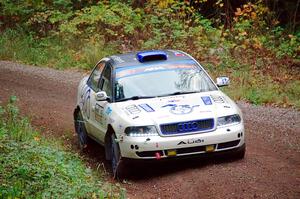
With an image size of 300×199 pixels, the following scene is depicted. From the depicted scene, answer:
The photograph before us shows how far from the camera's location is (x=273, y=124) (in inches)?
498

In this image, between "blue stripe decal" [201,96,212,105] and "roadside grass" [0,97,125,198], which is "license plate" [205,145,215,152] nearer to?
"blue stripe decal" [201,96,212,105]

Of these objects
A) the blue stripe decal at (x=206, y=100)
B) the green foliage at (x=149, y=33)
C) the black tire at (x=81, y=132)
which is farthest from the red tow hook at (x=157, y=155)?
the green foliage at (x=149, y=33)

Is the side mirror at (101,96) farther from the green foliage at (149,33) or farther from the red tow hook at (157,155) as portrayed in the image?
the green foliage at (149,33)

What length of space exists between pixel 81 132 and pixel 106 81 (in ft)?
5.32

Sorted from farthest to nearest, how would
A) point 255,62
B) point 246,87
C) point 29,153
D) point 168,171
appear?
point 255,62 < point 246,87 < point 168,171 < point 29,153

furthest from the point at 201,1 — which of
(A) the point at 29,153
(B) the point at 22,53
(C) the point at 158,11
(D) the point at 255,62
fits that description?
(A) the point at 29,153

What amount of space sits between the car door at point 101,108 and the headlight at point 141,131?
3.09 feet

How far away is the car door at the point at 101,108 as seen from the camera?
10250 millimetres

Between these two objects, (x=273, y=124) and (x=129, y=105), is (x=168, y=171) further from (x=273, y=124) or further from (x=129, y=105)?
(x=273, y=124)

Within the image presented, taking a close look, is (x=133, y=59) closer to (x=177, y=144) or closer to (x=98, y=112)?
(x=98, y=112)

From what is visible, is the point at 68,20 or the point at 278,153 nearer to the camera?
the point at 278,153

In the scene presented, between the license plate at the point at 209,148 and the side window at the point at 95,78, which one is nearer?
the license plate at the point at 209,148

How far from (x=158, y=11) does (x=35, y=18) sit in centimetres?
523

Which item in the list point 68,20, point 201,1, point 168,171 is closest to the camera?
point 168,171
